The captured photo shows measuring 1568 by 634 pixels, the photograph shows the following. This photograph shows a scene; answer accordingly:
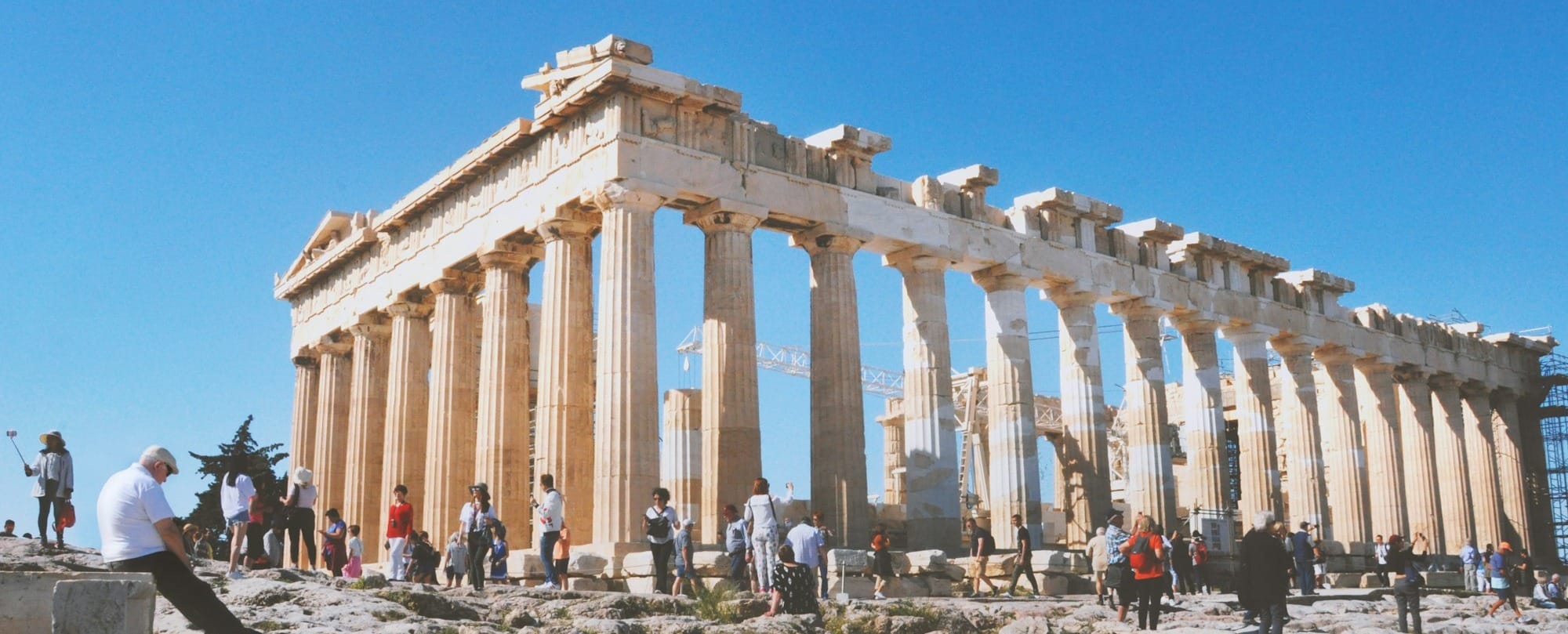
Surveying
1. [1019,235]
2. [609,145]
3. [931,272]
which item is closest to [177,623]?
[609,145]

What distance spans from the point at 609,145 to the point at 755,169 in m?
3.16

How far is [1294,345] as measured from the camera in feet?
131

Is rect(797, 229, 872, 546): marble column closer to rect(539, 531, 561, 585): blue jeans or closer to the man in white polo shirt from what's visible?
rect(539, 531, 561, 585): blue jeans

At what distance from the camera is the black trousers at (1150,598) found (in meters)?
17.5

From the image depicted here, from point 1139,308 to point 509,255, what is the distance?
15.2 meters

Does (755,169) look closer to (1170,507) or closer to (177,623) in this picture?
(1170,507)

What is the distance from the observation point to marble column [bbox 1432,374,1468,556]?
1708 inches

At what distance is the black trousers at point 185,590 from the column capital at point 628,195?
16.3 meters

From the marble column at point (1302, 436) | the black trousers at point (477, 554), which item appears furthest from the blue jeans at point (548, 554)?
the marble column at point (1302, 436)

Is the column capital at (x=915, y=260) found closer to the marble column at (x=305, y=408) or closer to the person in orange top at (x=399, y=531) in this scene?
the person in orange top at (x=399, y=531)

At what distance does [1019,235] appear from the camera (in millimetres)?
32656

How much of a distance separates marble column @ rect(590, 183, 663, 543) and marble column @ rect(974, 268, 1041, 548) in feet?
30.4

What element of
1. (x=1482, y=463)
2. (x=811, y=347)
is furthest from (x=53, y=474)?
(x=1482, y=463)

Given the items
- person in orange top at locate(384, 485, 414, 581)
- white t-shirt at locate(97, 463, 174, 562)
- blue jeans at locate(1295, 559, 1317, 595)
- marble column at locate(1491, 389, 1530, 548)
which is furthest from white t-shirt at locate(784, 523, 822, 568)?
marble column at locate(1491, 389, 1530, 548)
